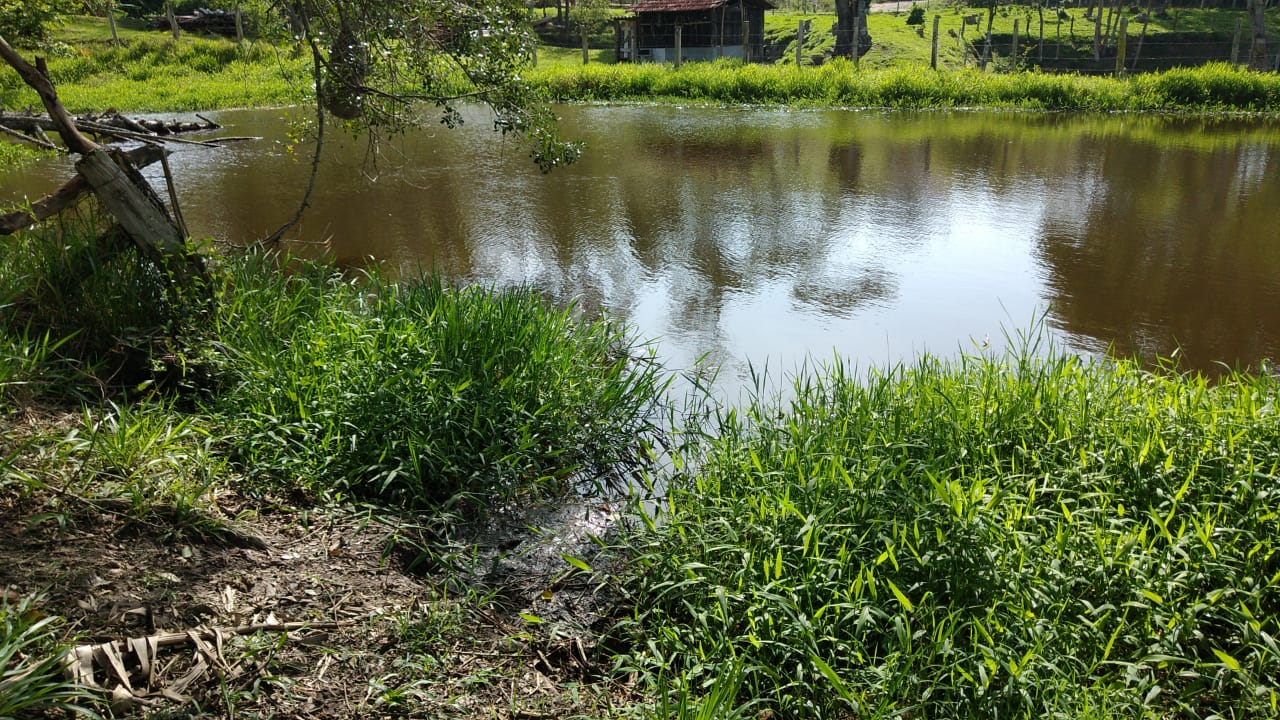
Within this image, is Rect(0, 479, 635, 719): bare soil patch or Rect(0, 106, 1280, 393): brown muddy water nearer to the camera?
Rect(0, 479, 635, 719): bare soil patch

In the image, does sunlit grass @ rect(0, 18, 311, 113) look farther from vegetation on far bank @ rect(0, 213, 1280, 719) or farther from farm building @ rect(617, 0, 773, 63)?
vegetation on far bank @ rect(0, 213, 1280, 719)

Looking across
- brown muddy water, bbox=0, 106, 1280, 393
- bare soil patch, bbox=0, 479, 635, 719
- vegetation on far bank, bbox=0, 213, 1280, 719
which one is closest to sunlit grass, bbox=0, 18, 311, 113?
brown muddy water, bbox=0, 106, 1280, 393

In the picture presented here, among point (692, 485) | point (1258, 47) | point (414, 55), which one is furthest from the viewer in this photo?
point (1258, 47)

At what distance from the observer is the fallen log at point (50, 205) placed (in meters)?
4.07

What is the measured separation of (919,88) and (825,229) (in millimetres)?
11929

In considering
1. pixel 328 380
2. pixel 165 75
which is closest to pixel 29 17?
pixel 328 380

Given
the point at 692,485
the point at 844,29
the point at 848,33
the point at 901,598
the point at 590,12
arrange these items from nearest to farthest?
the point at 901,598 → the point at 692,485 → the point at 848,33 → the point at 844,29 → the point at 590,12

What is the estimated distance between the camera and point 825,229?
29.8 feet

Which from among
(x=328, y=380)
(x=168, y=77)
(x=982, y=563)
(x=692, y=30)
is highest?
(x=692, y=30)

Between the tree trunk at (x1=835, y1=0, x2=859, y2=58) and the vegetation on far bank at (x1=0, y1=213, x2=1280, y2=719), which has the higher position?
the tree trunk at (x1=835, y1=0, x2=859, y2=58)

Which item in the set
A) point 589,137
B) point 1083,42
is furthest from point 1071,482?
point 1083,42

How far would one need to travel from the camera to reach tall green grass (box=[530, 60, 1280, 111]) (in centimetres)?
1800

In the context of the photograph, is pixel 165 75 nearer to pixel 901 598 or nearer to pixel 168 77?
pixel 168 77

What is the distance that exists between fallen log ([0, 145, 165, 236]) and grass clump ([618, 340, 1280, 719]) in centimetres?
323
